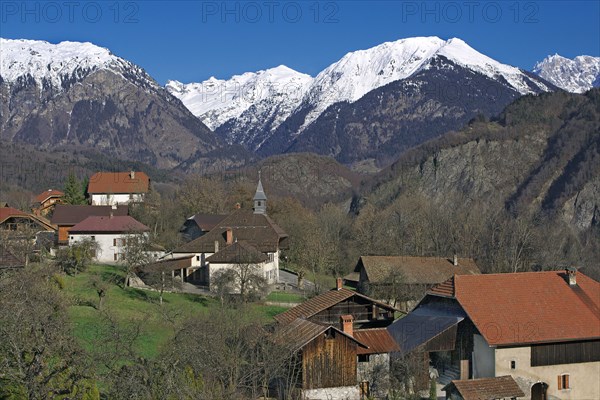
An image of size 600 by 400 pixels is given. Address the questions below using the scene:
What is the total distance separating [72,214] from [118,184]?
725 inches

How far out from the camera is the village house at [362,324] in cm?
3453

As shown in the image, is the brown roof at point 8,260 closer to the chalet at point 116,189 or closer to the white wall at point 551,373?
the white wall at point 551,373

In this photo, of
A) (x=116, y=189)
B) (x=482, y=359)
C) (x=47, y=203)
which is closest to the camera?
(x=482, y=359)

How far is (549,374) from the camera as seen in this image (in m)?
36.5

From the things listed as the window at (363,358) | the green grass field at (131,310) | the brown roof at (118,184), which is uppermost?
the brown roof at (118,184)

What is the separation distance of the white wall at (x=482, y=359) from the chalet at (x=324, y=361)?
5724mm

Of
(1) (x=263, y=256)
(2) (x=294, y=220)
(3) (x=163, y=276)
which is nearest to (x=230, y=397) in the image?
(3) (x=163, y=276)

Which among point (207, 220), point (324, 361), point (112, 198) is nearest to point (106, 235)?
point (207, 220)

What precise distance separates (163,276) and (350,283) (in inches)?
687

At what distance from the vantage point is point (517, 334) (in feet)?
120

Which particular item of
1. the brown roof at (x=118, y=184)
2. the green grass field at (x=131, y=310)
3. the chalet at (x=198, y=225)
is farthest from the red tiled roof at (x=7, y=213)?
the brown roof at (x=118, y=184)

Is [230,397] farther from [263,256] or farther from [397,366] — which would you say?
[263,256]

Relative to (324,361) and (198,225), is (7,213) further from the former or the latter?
(324,361)

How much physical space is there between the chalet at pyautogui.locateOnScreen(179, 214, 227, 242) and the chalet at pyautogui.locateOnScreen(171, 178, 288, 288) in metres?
1.62
